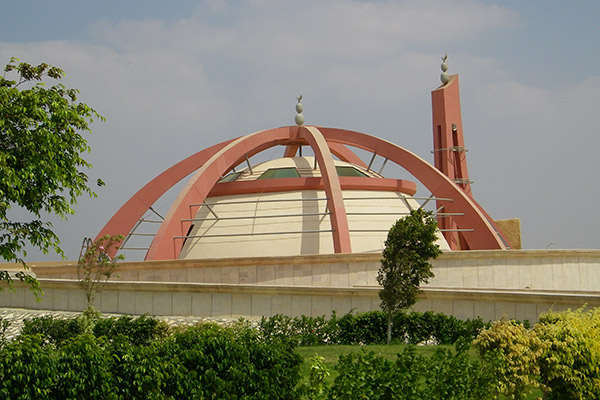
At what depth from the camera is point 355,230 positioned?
27.1 meters

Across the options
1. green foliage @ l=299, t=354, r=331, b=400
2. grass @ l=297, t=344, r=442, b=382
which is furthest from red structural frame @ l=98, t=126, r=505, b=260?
green foliage @ l=299, t=354, r=331, b=400

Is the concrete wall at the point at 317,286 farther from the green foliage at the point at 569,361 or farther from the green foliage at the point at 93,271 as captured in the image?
the green foliage at the point at 569,361

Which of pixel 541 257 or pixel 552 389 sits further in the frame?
pixel 541 257

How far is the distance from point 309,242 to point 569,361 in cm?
1768

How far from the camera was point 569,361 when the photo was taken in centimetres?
926

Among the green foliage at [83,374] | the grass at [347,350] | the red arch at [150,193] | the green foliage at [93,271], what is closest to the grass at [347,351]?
the grass at [347,350]

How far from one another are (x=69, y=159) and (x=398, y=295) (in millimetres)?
7864

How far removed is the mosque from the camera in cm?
1816

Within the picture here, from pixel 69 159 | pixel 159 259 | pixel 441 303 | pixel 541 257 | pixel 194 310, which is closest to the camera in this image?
pixel 69 159

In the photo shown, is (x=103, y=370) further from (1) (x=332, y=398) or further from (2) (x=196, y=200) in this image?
(2) (x=196, y=200)

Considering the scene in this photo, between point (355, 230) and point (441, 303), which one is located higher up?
point (355, 230)

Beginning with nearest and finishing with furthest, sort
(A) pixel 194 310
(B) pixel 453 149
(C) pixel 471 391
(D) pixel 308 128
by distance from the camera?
1. (C) pixel 471 391
2. (A) pixel 194 310
3. (D) pixel 308 128
4. (B) pixel 453 149

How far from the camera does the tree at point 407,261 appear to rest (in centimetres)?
1577

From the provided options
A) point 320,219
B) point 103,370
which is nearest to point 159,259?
point 320,219
